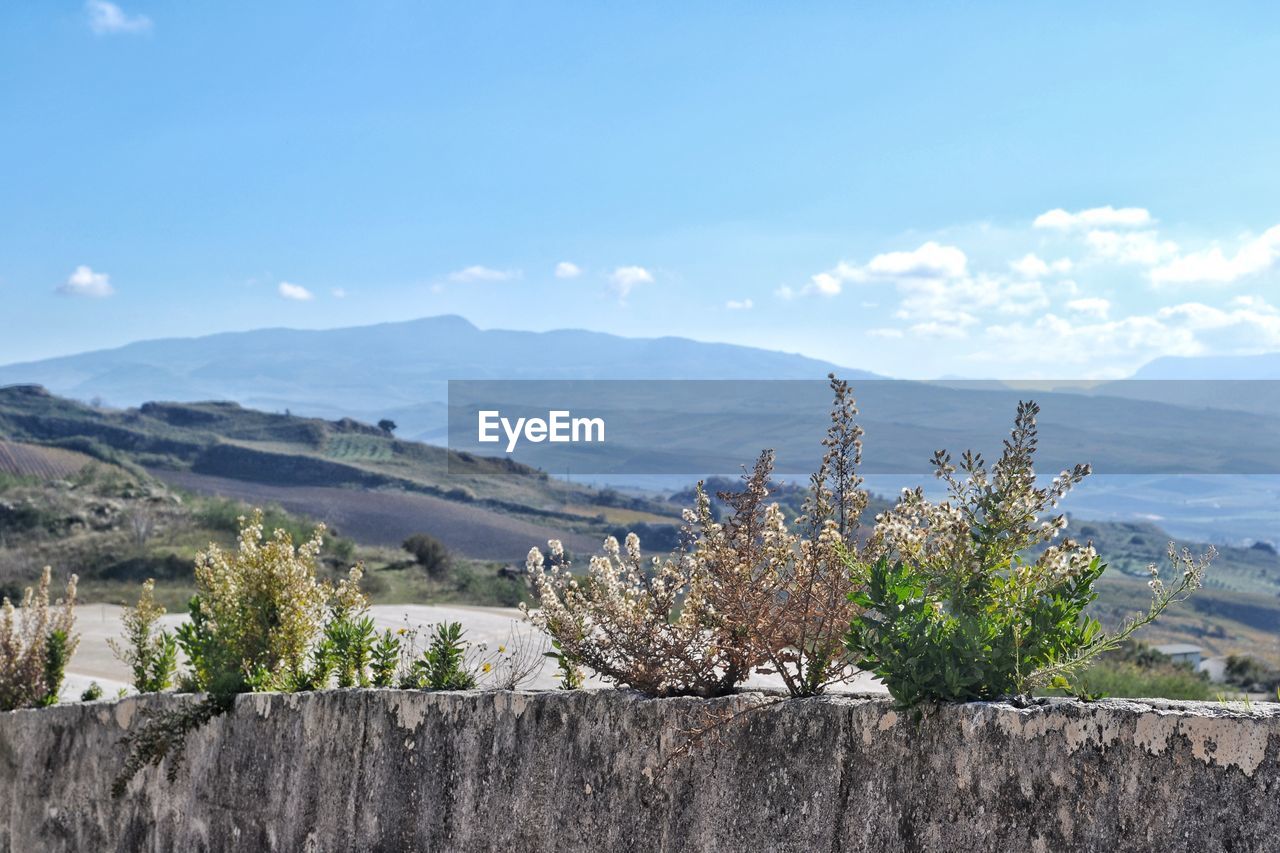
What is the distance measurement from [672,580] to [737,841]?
4.76 feet

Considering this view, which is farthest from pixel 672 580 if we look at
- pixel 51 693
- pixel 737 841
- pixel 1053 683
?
pixel 51 693

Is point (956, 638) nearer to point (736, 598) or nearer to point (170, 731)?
point (736, 598)

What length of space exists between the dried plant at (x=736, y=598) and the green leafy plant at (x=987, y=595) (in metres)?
0.29

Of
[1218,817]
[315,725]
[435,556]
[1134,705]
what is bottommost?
[435,556]

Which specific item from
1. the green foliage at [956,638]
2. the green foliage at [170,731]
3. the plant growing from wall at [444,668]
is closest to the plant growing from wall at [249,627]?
the green foliage at [170,731]

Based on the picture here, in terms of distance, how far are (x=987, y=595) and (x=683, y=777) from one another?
4.66ft

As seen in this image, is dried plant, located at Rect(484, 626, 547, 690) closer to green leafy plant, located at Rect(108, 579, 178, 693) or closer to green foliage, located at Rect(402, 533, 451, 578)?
green leafy plant, located at Rect(108, 579, 178, 693)

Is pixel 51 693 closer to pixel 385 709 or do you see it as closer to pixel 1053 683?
pixel 385 709

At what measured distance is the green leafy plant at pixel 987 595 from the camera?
4164 mm

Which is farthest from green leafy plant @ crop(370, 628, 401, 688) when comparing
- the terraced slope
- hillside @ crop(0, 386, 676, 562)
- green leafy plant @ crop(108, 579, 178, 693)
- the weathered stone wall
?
the terraced slope

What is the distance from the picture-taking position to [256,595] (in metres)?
8.21

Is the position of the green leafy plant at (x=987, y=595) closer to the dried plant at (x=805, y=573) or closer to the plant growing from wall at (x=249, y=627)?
the dried plant at (x=805, y=573)

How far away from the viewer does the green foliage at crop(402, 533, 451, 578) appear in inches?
1102

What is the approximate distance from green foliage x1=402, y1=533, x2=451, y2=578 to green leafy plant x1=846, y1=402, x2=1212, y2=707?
78.7 ft
